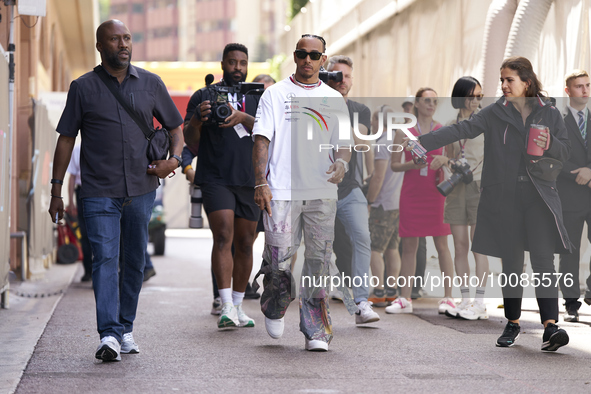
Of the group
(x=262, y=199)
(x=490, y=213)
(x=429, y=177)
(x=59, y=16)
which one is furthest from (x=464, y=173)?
(x=59, y=16)

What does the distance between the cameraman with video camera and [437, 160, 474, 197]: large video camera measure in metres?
1.63

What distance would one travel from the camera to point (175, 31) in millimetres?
100812

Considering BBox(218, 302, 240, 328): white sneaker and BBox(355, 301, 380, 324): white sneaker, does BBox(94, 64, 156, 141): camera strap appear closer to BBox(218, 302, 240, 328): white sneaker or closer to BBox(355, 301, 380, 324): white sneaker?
BBox(218, 302, 240, 328): white sneaker

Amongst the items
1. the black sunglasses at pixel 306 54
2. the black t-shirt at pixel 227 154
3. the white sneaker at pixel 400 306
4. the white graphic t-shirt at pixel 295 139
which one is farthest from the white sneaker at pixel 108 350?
the white sneaker at pixel 400 306

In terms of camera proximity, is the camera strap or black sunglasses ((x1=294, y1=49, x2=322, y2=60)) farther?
black sunglasses ((x1=294, y1=49, x2=322, y2=60))

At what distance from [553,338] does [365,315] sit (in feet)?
5.26

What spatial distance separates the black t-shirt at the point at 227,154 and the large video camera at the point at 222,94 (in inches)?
1.9

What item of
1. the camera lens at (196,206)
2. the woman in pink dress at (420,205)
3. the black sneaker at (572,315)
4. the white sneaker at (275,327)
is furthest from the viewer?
the camera lens at (196,206)

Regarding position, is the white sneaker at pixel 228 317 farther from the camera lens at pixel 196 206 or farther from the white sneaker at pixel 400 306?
the white sneaker at pixel 400 306

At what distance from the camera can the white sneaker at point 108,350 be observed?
208 inches

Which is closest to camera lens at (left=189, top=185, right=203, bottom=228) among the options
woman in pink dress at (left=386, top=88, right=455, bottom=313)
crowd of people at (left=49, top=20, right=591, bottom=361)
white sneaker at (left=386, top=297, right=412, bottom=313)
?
crowd of people at (left=49, top=20, right=591, bottom=361)

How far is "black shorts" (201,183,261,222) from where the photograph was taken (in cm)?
703

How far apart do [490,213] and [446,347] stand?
990mm

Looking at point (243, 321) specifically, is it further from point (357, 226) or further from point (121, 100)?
point (121, 100)
